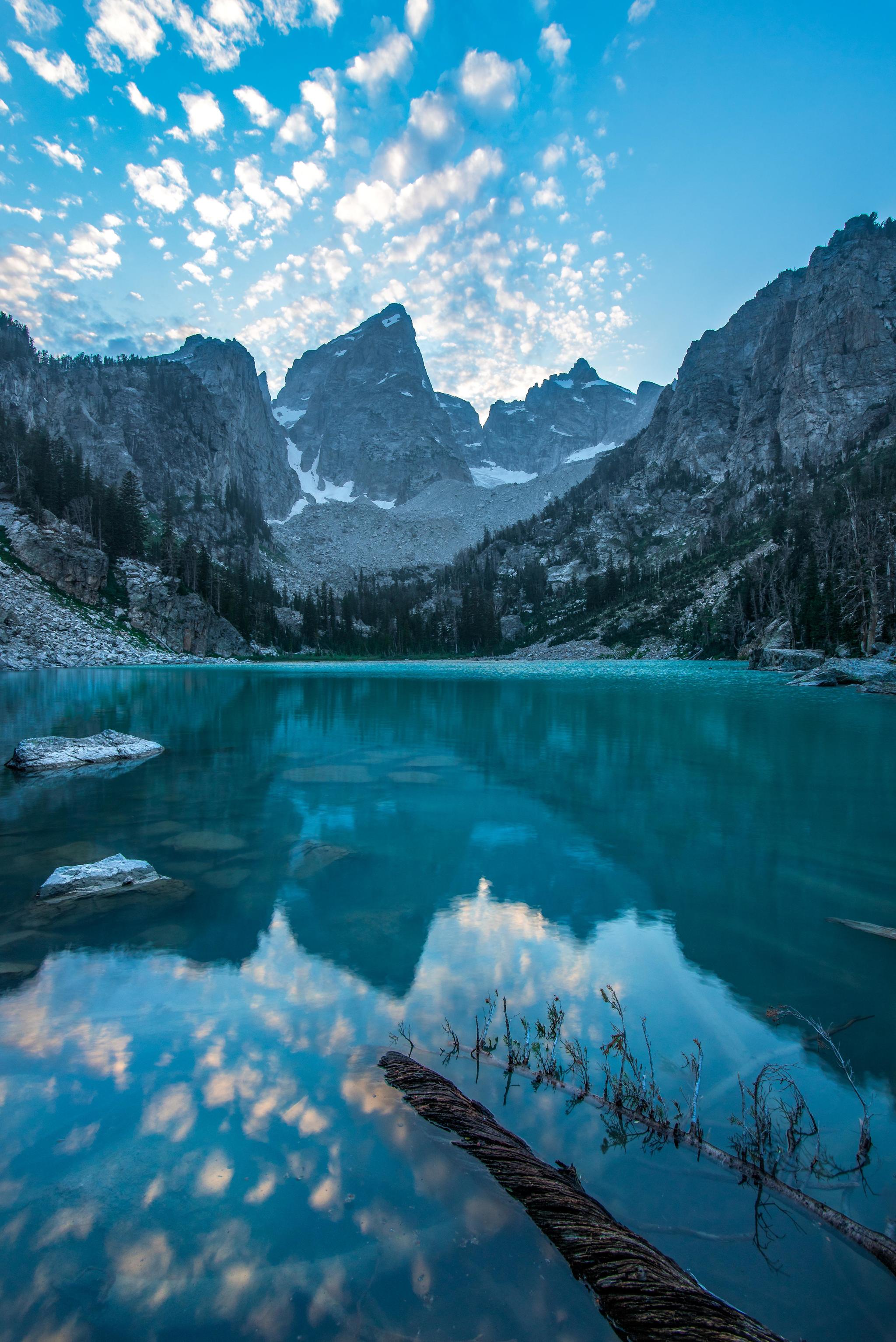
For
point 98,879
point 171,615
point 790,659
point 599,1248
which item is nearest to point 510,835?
point 98,879

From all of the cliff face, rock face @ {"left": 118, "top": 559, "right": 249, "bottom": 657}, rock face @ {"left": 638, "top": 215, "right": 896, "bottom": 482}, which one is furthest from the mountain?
the cliff face

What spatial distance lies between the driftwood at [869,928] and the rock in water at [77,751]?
748 inches

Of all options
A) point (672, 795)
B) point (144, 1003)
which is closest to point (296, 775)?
point (672, 795)

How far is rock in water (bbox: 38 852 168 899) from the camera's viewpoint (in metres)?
8.52

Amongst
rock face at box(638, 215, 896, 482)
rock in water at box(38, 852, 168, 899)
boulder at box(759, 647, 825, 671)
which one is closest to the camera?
rock in water at box(38, 852, 168, 899)

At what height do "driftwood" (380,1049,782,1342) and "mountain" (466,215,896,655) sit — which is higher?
"mountain" (466,215,896,655)

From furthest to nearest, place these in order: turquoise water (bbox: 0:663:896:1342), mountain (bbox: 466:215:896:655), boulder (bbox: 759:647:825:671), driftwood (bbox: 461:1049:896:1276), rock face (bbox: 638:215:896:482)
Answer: rock face (bbox: 638:215:896:482) → mountain (bbox: 466:215:896:655) → boulder (bbox: 759:647:825:671) → driftwood (bbox: 461:1049:896:1276) → turquoise water (bbox: 0:663:896:1342)

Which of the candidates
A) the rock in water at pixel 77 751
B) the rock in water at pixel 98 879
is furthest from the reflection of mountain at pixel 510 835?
the rock in water at pixel 77 751

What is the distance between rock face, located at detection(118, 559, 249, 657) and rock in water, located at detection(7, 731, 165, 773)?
86400mm

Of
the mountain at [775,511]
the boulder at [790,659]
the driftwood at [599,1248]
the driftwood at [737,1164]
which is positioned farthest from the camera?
the mountain at [775,511]

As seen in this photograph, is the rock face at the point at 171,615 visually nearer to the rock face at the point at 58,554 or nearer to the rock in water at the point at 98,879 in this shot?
the rock face at the point at 58,554

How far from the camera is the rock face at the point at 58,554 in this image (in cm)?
8600

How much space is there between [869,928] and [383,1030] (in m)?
6.10

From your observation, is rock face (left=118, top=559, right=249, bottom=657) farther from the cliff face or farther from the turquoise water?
the turquoise water
